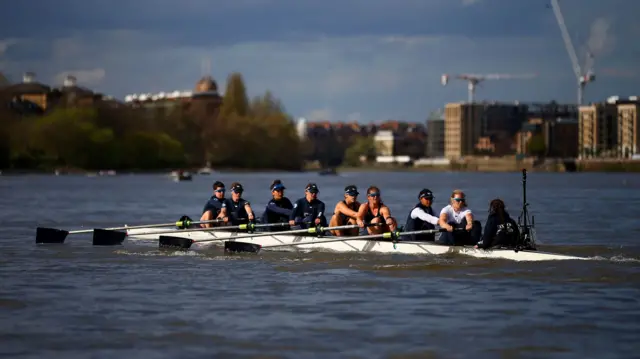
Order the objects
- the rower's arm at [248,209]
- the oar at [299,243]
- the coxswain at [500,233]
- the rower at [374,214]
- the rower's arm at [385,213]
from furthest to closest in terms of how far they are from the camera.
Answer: the rower's arm at [248,209] → the rower at [374,214] → the rower's arm at [385,213] → the oar at [299,243] → the coxswain at [500,233]

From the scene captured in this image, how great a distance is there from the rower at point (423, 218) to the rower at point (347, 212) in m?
1.40

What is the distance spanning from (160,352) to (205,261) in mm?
11391

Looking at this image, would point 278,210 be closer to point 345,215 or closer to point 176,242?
point 345,215

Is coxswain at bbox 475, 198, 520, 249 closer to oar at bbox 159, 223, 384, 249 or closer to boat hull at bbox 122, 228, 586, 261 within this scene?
boat hull at bbox 122, 228, 586, 261

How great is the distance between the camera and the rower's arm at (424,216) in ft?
84.7

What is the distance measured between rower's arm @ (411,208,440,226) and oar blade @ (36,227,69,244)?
1081cm

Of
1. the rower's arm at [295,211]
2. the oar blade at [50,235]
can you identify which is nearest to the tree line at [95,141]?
the oar blade at [50,235]

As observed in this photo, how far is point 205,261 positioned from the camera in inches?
1098

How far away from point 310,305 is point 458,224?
6.14 m

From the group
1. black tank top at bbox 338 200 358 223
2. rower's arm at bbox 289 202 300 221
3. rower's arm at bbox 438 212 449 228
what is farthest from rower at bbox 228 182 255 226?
rower's arm at bbox 438 212 449 228

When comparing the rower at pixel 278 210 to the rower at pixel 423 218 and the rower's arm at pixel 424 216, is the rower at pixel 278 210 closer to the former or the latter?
the rower at pixel 423 218

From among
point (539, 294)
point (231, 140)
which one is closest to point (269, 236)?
point (539, 294)

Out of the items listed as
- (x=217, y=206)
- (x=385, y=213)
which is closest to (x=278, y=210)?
(x=217, y=206)

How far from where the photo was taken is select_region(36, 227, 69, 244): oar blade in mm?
33188
